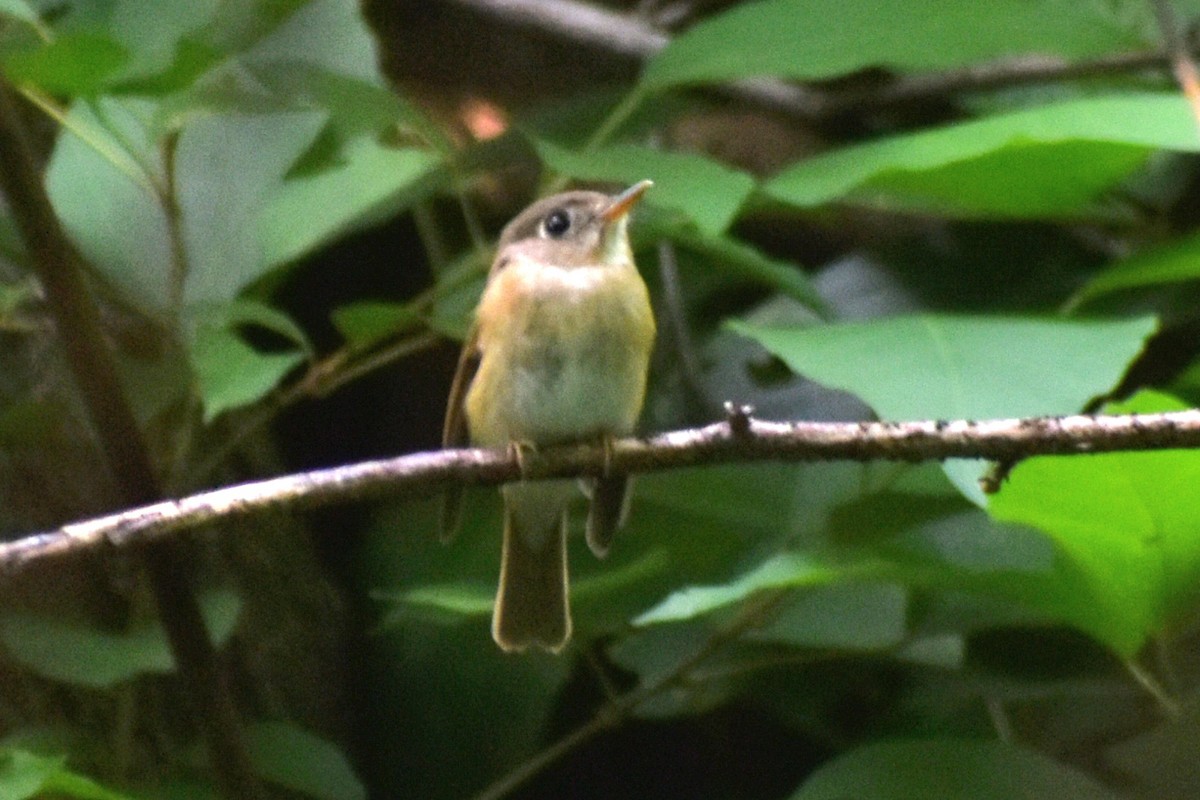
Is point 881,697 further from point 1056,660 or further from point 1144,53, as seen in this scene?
point 1144,53

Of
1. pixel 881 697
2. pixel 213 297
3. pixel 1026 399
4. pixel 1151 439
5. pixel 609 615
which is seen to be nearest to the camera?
pixel 1151 439

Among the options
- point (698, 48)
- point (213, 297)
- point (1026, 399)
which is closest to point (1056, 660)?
point (1026, 399)

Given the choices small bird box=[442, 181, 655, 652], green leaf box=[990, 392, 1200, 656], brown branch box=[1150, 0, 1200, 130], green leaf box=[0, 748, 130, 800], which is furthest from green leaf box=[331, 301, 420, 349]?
brown branch box=[1150, 0, 1200, 130]

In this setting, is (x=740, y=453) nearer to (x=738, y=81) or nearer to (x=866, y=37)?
(x=866, y=37)

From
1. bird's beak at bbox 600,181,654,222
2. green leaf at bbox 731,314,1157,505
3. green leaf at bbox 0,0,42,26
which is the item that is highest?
green leaf at bbox 0,0,42,26

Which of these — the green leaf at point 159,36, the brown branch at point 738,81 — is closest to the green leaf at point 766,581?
the green leaf at point 159,36

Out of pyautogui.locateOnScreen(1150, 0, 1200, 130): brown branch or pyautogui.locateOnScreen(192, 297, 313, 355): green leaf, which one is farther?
pyautogui.locateOnScreen(1150, 0, 1200, 130): brown branch

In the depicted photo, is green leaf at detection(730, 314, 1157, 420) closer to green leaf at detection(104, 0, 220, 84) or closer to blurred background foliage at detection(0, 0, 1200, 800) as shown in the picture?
blurred background foliage at detection(0, 0, 1200, 800)
